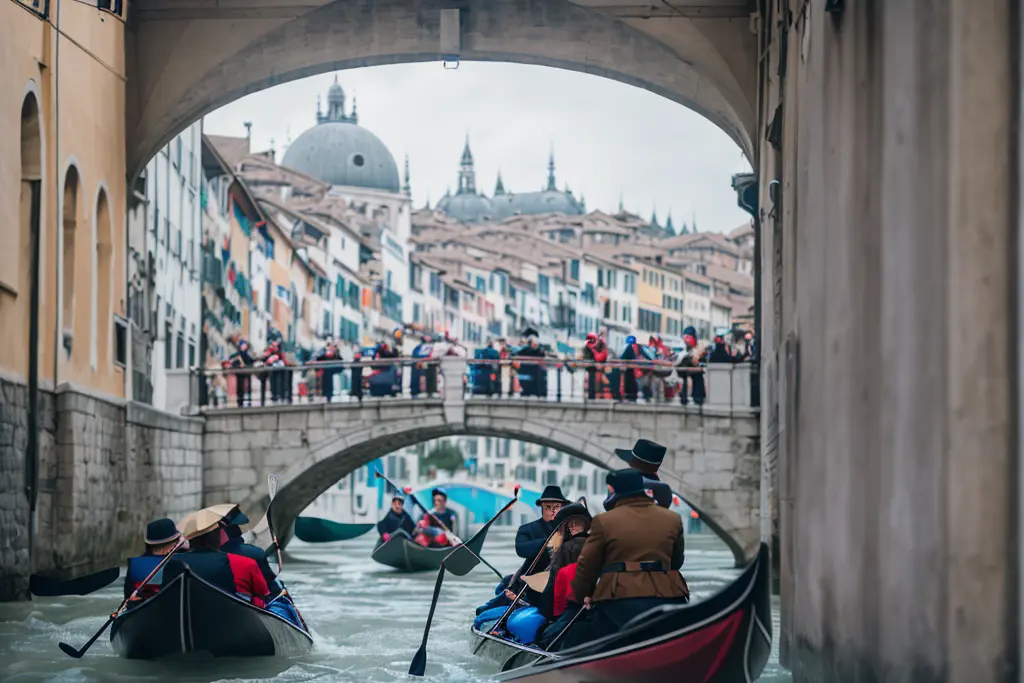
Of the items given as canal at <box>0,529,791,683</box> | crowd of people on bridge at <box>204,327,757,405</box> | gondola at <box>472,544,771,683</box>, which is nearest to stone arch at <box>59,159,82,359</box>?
canal at <box>0,529,791,683</box>

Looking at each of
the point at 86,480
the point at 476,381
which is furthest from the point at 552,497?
the point at 476,381

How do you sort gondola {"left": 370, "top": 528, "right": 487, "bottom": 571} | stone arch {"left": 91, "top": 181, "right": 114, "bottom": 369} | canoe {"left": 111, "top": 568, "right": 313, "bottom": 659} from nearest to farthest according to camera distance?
1. canoe {"left": 111, "top": 568, "right": 313, "bottom": 659}
2. stone arch {"left": 91, "top": 181, "right": 114, "bottom": 369}
3. gondola {"left": 370, "top": 528, "right": 487, "bottom": 571}

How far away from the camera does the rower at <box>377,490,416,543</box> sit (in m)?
23.3

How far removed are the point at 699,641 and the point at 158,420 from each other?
1327cm

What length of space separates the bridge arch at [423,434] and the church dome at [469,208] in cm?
11952

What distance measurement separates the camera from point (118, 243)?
19.0m

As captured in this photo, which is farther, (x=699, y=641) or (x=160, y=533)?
(x=160, y=533)

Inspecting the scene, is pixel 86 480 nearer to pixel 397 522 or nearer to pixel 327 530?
pixel 327 530

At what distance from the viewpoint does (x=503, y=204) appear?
148 m

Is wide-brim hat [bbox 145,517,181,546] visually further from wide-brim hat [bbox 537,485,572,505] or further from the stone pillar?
the stone pillar

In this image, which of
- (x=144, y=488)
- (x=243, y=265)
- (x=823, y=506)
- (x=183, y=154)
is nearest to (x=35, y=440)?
(x=144, y=488)

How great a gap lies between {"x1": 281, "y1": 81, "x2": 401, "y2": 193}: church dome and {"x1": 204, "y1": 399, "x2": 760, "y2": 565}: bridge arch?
82.6 metres

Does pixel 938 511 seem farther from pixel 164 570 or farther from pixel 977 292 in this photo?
pixel 164 570

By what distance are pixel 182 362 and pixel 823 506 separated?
2547cm
